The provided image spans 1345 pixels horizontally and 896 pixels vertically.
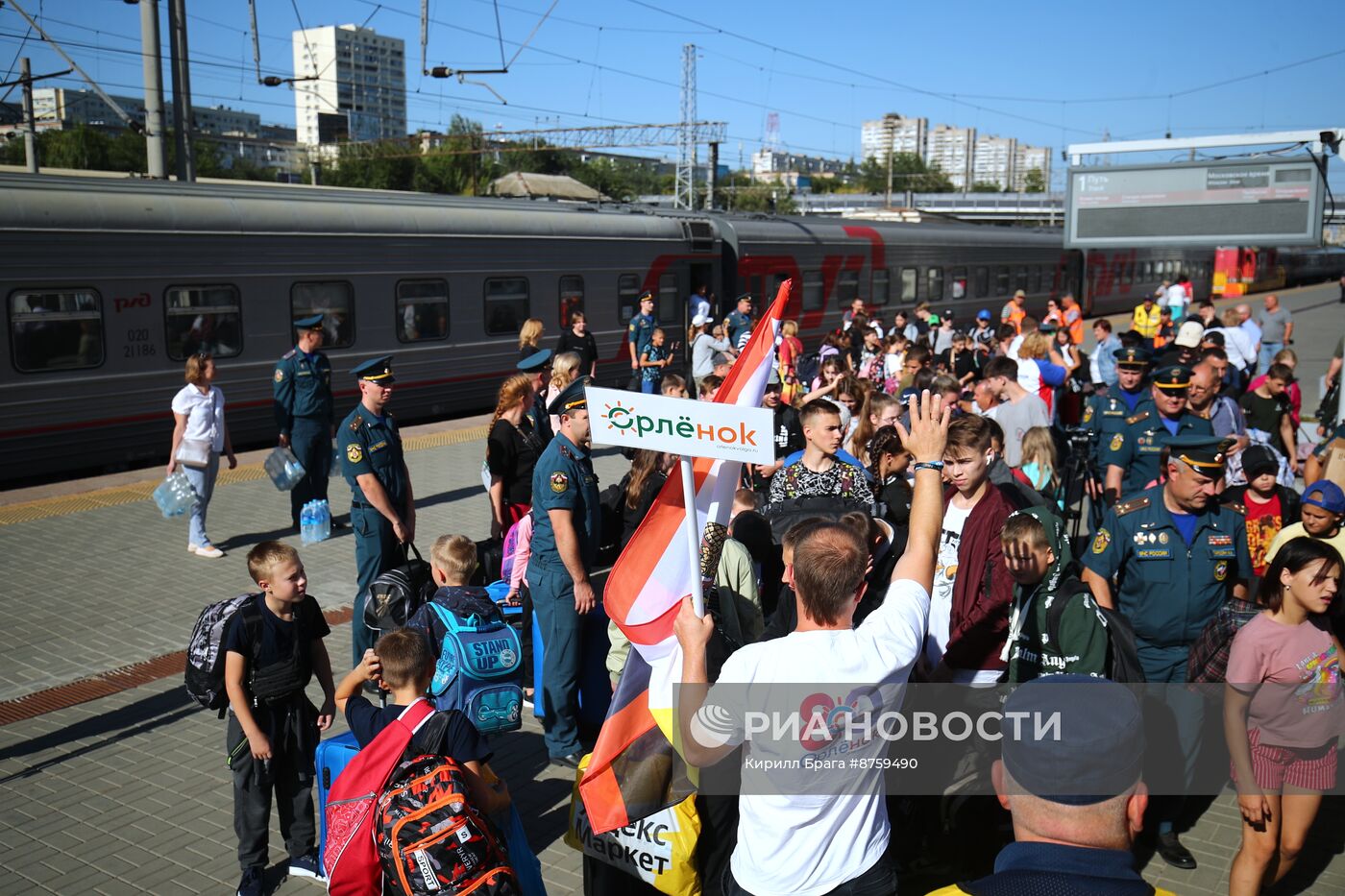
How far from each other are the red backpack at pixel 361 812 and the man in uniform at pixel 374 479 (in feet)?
10.0

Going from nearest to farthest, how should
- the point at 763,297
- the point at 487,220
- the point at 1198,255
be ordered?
the point at 487,220
the point at 763,297
the point at 1198,255

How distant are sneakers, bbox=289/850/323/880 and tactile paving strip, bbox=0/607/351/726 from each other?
2019mm

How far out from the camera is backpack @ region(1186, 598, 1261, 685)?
15.2 ft

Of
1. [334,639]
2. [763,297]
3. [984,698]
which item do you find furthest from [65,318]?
[763,297]

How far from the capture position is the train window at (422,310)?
50.7ft

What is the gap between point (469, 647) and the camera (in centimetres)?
540

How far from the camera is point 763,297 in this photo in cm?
2288

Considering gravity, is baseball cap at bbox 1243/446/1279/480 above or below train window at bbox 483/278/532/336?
below

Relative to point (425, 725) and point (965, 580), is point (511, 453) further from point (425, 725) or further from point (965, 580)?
point (425, 725)

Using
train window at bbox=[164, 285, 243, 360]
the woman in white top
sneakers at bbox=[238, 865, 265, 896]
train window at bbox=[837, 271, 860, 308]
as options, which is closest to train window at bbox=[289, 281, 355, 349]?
train window at bbox=[164, 285, 243, 360]

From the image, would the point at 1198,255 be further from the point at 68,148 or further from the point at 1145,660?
the point at 68,148

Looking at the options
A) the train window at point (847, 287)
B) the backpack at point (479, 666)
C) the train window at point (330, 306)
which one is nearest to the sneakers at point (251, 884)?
the backpack at point (479, 666)

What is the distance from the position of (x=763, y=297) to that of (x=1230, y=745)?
19.0 m

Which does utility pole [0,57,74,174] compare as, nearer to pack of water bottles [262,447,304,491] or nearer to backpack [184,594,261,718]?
pack of water bottles [262,447,304,491]
